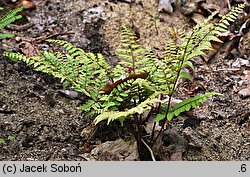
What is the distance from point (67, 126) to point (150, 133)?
0.69m

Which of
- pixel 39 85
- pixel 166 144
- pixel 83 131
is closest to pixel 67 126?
Answer: pixel 83 131

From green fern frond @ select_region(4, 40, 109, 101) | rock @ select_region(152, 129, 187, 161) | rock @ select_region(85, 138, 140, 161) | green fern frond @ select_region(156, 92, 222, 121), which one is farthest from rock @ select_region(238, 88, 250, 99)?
green fern frond @ select_region(4, 40, 109, 101)

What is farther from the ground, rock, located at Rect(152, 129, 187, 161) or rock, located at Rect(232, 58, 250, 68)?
rock, located at Rect(232, 58, 250, 68)

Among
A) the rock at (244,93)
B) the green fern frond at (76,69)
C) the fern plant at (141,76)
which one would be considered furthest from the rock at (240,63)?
the green fern frond at (76,69)

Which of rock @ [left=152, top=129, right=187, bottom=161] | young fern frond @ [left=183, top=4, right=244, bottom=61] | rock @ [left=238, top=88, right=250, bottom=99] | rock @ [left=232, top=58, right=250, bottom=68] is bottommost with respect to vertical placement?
rock @ [left=152, top=129, right=187, bottom=161]

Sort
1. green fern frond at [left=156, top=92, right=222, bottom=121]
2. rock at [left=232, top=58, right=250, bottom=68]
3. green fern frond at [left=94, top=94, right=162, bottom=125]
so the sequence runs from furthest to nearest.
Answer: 1. rock at [left=232, top=58, right=250, bottom=68]
2. green fern frond at [left=156, top=92, right=222, bottom=121]
3. green fern frond at [left=94, top=94, right=162, bottom=125]

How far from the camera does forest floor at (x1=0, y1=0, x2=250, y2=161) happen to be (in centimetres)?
332

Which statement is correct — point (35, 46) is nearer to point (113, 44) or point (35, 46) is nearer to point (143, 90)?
point (113, 44)

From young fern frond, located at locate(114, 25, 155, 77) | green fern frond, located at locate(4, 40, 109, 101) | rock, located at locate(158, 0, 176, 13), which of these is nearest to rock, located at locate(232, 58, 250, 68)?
rock, located at locate(158, 0, 176, 13)

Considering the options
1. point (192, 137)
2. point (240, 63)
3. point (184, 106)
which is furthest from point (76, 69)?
point (240, 63)

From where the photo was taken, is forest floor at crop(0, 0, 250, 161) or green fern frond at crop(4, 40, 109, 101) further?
forest floor at crop(0, 0, 250, 161)

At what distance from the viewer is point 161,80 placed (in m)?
3.03

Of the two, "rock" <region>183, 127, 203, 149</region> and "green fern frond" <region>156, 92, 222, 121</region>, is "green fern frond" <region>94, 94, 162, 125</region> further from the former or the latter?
"rock" <region>183, 127, 203, 149</region>

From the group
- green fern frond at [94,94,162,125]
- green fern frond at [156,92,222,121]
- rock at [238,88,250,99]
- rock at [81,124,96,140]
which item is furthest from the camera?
rock at [238,88,250,99]
